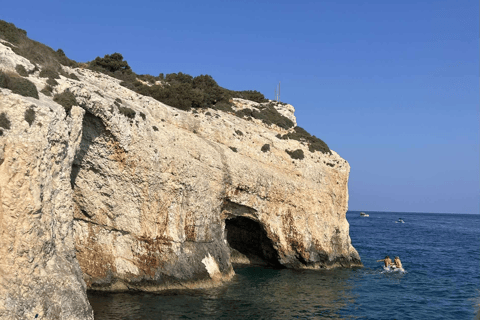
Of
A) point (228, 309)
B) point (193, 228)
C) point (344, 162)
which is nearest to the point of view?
point (228, 309)

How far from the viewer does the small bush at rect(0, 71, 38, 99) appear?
15.8 m

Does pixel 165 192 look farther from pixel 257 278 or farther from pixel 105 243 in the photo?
pixel 257 278

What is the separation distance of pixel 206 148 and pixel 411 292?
19113mm

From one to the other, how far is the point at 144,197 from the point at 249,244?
53.6ft

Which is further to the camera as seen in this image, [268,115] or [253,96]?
[253,96]

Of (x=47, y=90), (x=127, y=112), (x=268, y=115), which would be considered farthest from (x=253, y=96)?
(x=47, y=90)

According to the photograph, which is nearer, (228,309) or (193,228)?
(228,309)

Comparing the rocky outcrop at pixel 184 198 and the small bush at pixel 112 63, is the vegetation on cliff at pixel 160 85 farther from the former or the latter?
the rocky outcrop at pixel 184 198

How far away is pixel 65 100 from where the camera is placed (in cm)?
1831

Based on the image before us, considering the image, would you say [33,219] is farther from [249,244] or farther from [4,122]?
[249,244]

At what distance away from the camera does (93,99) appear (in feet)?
69.0

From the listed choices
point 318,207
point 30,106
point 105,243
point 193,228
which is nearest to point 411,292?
point 318,207

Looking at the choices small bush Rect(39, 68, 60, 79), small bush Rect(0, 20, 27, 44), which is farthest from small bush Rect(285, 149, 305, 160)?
small bush Rect(0, 20, 27, 44)

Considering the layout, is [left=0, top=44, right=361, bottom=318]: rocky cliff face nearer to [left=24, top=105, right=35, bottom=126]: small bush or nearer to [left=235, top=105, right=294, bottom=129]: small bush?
[left=24, top=105, right=35, bottom=126]: small bush
